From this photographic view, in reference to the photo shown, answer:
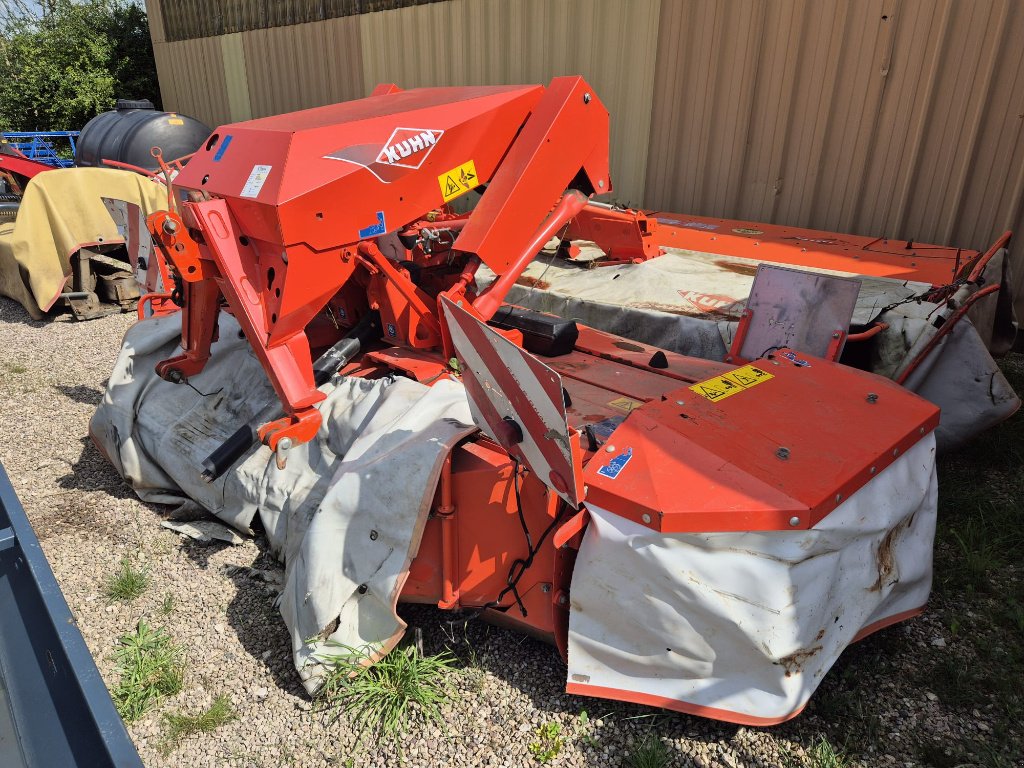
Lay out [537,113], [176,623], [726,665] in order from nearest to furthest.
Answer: [726,665] → [176,623] → [537,113]

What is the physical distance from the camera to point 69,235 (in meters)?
6.13

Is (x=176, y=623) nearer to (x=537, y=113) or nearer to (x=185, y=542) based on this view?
(x=185, y=542)

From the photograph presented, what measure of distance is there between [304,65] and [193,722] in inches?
368

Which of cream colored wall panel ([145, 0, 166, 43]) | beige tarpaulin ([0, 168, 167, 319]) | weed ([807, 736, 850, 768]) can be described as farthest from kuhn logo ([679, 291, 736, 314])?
cream colored wall panel ([145, 0, 166, 43])

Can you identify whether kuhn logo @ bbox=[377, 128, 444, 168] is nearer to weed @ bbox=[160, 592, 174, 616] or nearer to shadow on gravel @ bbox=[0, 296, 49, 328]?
weed @ bbox=[160, 592, 174, 616]

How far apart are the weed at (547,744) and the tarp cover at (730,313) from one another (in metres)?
2.18

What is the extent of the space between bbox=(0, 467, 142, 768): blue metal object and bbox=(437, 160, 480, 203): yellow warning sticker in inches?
74.0

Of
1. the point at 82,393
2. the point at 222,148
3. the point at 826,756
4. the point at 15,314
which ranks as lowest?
the point at 15,314

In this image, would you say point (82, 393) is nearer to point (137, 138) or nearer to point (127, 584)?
point (127, 584)

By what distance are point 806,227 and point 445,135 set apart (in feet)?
13.2

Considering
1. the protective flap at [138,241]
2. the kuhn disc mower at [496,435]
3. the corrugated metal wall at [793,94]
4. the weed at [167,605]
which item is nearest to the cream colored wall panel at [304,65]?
the corrugated metal wall at [793,94]

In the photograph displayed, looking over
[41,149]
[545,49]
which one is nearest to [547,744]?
[545,49]

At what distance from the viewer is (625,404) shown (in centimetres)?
276

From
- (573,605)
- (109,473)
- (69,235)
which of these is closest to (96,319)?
(69,235)
